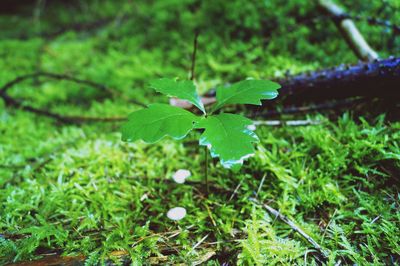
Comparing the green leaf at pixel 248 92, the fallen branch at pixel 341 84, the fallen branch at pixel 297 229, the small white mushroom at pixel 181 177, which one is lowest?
the fallen branch at pixel 297 229

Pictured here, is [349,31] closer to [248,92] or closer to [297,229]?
[248,92]

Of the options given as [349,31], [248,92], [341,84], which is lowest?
[341,84]

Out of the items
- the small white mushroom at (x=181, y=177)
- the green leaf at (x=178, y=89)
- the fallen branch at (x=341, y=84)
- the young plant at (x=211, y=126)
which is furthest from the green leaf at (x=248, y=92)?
the fallen branch at (x=341, y=84)

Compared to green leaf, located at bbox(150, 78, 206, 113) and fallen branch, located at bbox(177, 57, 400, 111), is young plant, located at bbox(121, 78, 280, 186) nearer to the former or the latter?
green leaf, located at bbox(150, 78, 206, 113)

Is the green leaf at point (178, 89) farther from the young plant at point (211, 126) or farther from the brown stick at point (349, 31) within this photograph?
the brown stick at point (349, 31)

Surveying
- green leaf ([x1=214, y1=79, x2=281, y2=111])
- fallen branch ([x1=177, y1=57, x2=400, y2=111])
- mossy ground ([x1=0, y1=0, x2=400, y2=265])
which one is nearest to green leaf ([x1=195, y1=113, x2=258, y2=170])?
green leaf ([x1=214, y1=79, x2=281, y2=111])

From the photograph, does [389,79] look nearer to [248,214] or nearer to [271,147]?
[271,147]

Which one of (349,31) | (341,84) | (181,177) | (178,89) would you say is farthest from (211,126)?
(349,31)
